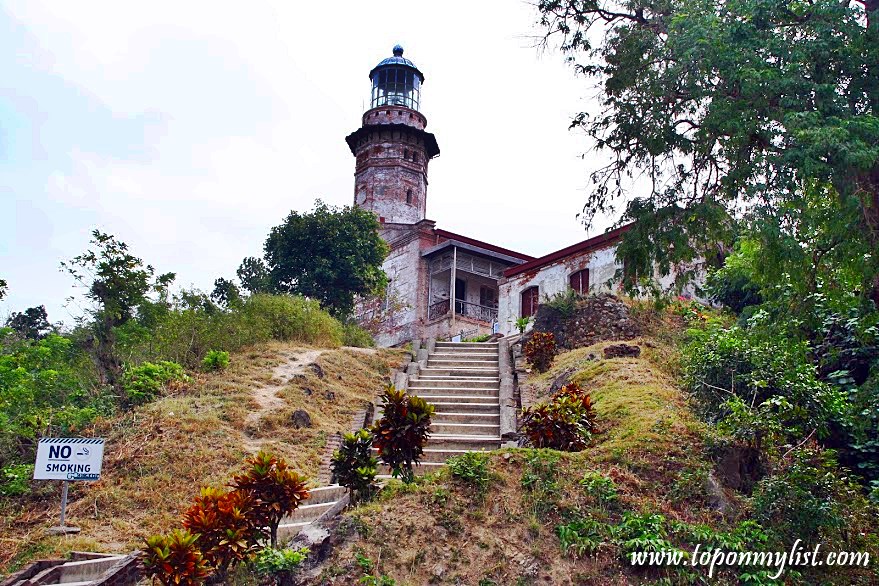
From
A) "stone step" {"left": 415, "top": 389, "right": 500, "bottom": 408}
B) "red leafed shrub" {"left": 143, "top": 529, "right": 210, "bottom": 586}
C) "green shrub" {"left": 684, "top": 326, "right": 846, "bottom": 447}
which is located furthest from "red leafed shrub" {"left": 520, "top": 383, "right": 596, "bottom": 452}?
"red leafed shrub" {"left": 143, "top": 529, "right": 210, "bottom": 586}

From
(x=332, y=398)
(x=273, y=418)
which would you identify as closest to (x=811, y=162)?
(x=273, y=418)

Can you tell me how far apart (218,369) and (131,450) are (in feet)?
13.5

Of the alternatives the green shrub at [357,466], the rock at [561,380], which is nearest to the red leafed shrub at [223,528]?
the green shrub at [357,466]

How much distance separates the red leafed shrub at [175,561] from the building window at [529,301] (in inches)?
739

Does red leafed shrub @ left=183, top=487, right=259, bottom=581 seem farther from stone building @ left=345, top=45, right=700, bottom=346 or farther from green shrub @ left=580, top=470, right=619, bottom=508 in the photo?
stone building @ left=345, top=45, right=700, bottom=346

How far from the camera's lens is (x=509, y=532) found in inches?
304

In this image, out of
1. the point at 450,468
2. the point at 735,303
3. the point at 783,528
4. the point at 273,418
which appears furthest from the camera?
the point at 735,303

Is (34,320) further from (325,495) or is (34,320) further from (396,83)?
(325,495)

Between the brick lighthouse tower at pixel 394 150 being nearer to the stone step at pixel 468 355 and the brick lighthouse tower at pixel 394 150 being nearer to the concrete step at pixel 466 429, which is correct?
the stone step at pixel 468 355

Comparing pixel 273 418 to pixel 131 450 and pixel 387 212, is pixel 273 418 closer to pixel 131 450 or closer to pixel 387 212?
pixel 131 450

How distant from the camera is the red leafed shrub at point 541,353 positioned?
52.5 feet

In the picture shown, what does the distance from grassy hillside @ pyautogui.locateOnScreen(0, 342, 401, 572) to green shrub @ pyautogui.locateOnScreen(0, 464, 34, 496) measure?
13 cm

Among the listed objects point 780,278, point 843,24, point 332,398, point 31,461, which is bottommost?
point 31,461

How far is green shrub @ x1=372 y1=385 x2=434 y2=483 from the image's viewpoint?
8.67m
